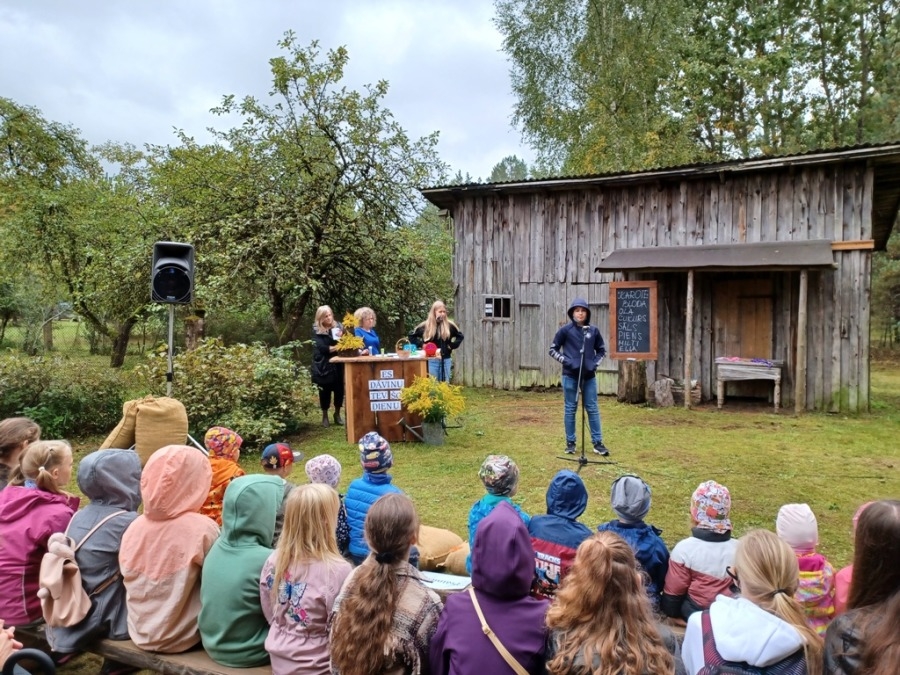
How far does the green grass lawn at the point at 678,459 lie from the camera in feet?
18.2

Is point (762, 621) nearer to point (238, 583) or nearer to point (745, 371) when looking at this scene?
point (238, 583)

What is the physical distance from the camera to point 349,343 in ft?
26.1

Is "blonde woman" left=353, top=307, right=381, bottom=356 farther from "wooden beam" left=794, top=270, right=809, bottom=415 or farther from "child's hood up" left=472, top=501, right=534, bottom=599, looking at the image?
"wooden beam" left=794, top=270, right=809, bottom=415

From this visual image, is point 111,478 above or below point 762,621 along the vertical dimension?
above

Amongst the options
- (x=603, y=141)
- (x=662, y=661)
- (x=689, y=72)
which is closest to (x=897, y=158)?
(x=662, y=661)

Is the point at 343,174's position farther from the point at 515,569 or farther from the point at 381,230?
the point at 515,569

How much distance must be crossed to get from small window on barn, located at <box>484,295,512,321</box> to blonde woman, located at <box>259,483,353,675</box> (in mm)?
11666

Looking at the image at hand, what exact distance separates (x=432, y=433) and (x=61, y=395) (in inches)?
204

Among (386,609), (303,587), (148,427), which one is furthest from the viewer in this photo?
(148,427)

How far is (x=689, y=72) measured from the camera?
2322 cm

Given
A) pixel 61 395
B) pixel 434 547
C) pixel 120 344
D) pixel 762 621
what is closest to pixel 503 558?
pixel 762 621

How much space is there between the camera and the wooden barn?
1077cm

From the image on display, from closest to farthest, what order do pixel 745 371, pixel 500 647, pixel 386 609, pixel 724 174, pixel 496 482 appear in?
pixel 500 647 → pixel 386 609 → pixel 496 482 → pixel 745 371 → pixel 724 174

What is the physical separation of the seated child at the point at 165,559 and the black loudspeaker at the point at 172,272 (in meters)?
4.07
